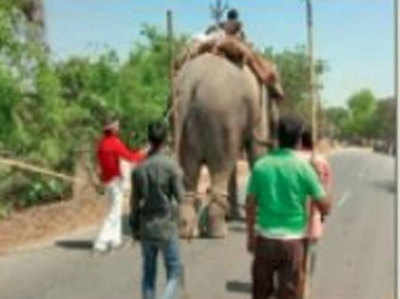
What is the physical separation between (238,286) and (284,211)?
139 inches

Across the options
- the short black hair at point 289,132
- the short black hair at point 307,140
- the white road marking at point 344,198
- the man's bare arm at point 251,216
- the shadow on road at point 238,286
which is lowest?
the white road marking at point 344,198

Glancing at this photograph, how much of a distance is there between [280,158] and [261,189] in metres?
0.22

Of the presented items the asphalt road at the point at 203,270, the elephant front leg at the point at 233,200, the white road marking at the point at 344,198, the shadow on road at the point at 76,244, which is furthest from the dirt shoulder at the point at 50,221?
the white road marking at the point at 344,198

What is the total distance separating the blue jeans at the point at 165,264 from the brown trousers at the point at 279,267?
165cm

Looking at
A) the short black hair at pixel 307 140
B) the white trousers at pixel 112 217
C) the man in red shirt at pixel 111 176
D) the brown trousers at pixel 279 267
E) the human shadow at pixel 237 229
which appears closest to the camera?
the brown trousers at pixel 279 267

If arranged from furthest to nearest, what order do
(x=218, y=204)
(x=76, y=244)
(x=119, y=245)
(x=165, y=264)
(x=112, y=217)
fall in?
(x=76, y=244) → (x=218, y=204) → (x=119, y=245) → (x=112, y=217) → (x=165, y=264)

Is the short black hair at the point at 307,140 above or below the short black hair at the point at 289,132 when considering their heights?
below

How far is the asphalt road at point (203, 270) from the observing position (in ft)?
33.1

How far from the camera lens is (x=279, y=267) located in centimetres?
688

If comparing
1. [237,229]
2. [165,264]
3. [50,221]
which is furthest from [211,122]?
[165,264]

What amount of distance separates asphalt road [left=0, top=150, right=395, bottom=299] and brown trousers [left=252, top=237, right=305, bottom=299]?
9.10ft

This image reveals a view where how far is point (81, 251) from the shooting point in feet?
42.1

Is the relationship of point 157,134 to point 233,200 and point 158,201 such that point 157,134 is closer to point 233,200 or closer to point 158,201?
point 158,201

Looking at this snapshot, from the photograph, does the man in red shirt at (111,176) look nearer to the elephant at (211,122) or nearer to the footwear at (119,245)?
the footwear at (119,245)
